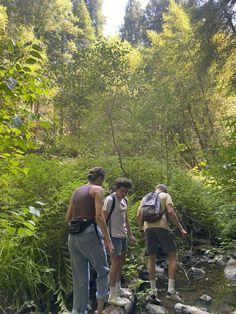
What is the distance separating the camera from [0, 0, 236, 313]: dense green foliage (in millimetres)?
2363

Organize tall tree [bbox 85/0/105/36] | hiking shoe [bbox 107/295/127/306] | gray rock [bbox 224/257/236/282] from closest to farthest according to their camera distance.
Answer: hiking shoe [bbox 107/295/127/306] → gray rock [bbox 224/257/236/282] → tall tree [bbox 85/0/105/36]

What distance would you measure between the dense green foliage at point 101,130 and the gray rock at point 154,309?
1161mm

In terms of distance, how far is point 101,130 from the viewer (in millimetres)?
12719

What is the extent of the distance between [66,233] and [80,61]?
766 cm

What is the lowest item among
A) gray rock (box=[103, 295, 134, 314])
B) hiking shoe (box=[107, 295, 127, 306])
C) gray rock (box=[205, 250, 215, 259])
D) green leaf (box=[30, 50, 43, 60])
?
gray rock (box=[205, 250, 215, 259])

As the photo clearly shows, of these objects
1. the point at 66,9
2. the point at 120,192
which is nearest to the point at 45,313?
the point at 120,192

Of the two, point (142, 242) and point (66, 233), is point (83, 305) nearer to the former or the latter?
point (66, 233)

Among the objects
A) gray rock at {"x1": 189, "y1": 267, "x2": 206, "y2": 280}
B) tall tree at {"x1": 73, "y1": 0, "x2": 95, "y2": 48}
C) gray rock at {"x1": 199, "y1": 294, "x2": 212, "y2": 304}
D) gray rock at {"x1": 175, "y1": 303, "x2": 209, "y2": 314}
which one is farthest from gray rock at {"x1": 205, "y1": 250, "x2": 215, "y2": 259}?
Result: tall tree at {"x1": 73, "y1": 0, "x2": 95, "y2": 48}

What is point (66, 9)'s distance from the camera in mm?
22484

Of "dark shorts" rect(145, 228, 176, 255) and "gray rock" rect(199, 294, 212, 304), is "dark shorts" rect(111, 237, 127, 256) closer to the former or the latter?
"dark shorts" rect(145, 228, 176, 255)

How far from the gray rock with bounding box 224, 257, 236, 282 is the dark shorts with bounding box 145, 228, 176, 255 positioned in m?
1.69

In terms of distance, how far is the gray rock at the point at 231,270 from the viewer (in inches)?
260

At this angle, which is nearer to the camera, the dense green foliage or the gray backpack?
the dense green foliage

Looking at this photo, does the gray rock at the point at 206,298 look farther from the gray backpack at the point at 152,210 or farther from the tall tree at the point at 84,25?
the tall tree at the point at 84,25
